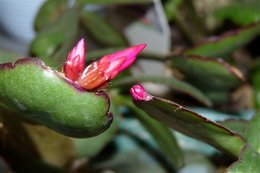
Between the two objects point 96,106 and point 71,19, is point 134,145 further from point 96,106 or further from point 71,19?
point 96,106

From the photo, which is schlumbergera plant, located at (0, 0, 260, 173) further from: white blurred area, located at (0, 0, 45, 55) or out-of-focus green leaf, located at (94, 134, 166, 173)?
white blurred area, located at (0, 0, 45, 55)

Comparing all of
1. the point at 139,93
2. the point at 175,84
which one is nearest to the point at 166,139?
the point at 175,84

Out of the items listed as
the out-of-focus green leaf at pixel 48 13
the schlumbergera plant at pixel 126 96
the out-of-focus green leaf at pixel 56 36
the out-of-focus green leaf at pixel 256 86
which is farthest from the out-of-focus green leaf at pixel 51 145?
the out-of-focus green leaf at pixel 256 86

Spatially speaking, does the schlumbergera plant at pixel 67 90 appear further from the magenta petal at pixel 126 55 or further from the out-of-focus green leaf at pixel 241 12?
the out-of-focus green leaf at pixel 241 12

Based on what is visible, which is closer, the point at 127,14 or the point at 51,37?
the point at 51,37

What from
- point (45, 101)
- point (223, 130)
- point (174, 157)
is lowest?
point (174, 157)

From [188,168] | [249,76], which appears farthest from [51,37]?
[249,76]
